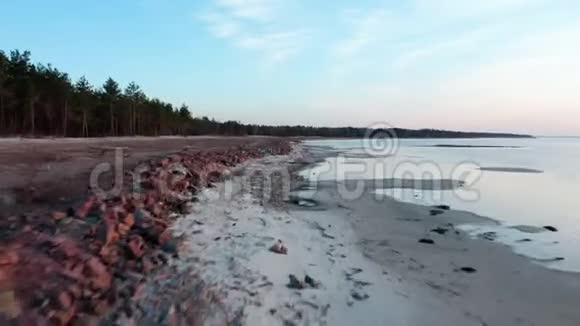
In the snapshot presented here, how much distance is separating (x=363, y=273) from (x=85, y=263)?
11.9 ft

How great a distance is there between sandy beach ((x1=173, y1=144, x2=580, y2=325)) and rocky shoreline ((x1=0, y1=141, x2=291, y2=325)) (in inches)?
23.7

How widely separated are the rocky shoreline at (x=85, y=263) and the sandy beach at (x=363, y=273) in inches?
23.7

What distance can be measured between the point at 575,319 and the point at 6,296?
587cm

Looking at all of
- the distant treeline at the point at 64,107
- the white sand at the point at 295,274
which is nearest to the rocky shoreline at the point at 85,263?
the white sand at the point at 295,274

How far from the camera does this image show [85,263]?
4625 mm

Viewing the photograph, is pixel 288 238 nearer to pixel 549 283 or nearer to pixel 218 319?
pixel 218 319

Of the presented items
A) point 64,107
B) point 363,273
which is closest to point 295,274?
point 363,273

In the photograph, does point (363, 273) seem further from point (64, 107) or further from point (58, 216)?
point (64, 107)

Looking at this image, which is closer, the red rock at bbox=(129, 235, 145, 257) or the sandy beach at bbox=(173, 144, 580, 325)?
the sandy beach at bbox=(173, 144, 580, 325)

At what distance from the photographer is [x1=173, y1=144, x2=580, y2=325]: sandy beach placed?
15.8 ft

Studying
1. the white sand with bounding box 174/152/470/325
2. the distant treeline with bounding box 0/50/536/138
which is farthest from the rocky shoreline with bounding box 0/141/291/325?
the distant treeline with bounding box 0/50/536/138

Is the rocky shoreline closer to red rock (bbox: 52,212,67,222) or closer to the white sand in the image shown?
red rock (bbox: 52,212,67,222)

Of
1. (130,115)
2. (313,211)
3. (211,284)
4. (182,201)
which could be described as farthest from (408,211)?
(130,115)

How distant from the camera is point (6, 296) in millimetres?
3594
